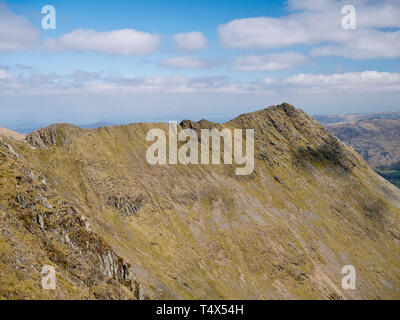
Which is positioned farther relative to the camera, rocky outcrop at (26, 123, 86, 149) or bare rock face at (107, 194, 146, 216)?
rocky outcrop at (26, 123, 86, 149)

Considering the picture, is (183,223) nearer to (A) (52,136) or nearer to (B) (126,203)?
(B) (126,203)

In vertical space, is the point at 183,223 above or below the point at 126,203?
below

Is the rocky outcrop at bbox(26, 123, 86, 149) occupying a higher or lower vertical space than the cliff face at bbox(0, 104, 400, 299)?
higher

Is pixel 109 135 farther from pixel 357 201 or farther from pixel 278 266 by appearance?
pixel 357 201

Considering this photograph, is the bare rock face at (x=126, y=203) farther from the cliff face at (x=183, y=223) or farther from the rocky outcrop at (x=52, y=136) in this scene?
the rocky outcrop at (x=52, y=136)

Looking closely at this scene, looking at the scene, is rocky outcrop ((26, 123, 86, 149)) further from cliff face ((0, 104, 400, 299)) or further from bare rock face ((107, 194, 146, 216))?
bare rock face ((107, 194, 146, 216))

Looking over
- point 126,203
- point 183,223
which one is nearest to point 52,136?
point 126,203

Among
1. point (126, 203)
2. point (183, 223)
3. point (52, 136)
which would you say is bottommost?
point (183, 223)

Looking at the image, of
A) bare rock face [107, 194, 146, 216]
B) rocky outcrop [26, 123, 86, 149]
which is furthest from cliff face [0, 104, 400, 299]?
rocky outcrop [26, 123, 86, 149]
